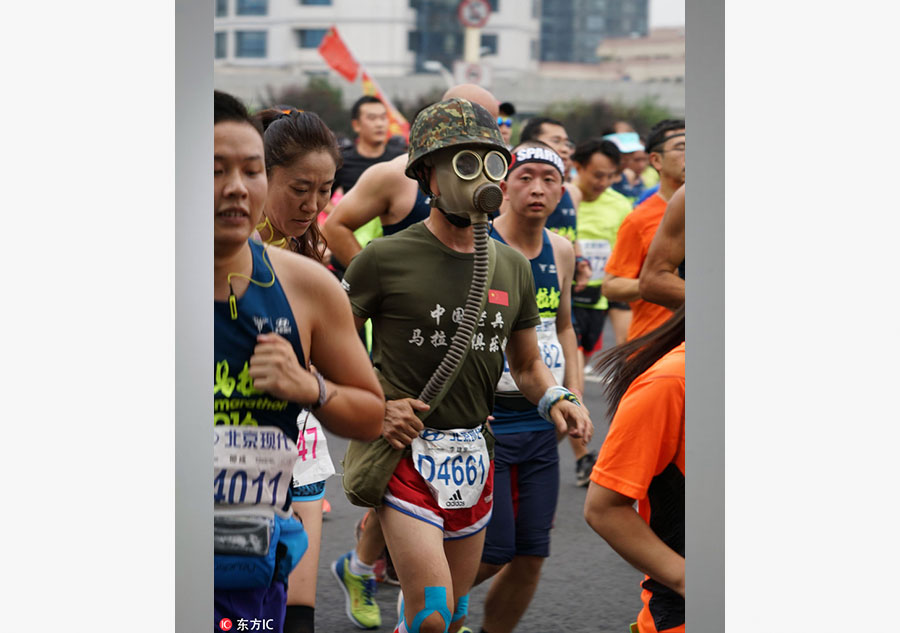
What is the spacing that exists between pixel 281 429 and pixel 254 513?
0.20 metres

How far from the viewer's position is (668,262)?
3.11 meters

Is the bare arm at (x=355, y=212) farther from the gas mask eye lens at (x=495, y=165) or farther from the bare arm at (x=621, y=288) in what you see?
the bare arm at (x=621, y=288)

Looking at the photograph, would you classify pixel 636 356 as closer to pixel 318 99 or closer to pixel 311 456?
pixel 311 456

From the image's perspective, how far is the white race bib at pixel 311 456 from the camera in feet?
8.59

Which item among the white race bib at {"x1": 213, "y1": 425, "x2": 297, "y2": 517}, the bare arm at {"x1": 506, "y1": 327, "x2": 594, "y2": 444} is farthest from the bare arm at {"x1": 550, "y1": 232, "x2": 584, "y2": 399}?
the white race bib at {"x1": 213, "y1": 425, "x2": 297, "y2": 517}

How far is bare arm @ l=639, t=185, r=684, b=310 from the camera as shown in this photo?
298cm

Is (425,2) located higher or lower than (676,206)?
higher

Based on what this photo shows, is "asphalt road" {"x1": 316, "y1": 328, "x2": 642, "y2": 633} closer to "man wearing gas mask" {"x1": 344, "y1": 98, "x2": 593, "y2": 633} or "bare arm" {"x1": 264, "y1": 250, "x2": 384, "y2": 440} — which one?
"man wearing gas mask" {"x1": 344, "y1": 98, "x2": 593, "y2": 633}

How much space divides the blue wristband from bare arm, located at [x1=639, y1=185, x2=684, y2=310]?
365 mm

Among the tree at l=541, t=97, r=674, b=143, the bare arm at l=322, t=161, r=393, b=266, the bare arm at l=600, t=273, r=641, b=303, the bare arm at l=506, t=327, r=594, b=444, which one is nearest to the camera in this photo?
the bare arm at l=506, t=327, r=594, b=444

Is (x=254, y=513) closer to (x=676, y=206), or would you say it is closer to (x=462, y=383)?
(x=462, y=383)

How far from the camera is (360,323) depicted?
9.39 ft

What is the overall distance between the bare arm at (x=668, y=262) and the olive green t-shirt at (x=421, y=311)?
0.47 m
